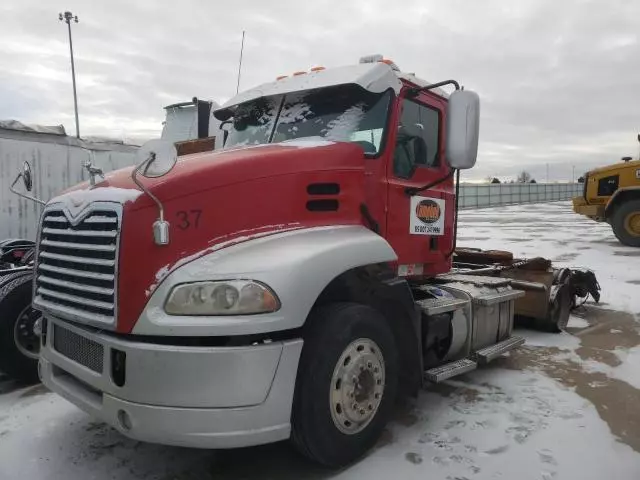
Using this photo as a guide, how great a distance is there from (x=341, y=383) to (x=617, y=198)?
47.4ft

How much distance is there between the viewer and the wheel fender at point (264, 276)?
2605mm

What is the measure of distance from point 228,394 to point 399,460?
4.06 feet

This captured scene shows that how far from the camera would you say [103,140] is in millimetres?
10750

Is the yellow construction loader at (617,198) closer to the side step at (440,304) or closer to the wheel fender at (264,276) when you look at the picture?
the side step at (440,304)

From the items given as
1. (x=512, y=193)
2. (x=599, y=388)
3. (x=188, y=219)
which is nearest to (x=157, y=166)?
(x=188, y=219)

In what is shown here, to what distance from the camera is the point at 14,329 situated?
14.8ft

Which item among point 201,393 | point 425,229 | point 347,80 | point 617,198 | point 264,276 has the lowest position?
point 201,393

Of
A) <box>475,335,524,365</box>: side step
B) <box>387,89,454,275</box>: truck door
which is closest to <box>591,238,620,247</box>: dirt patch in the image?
<box>475,335,524,365</box>: side step

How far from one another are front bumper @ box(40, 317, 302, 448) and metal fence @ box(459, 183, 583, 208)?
115 feet

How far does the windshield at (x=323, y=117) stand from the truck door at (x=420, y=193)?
0.60ft

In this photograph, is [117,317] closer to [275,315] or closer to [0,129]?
[275,315]

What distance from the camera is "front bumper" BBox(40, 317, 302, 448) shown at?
2.59m

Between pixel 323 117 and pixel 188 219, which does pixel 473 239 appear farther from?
pixel 188 219

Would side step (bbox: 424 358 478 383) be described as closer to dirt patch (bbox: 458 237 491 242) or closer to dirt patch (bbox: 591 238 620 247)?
dirt patch (bbox: 458 237 491 242)
